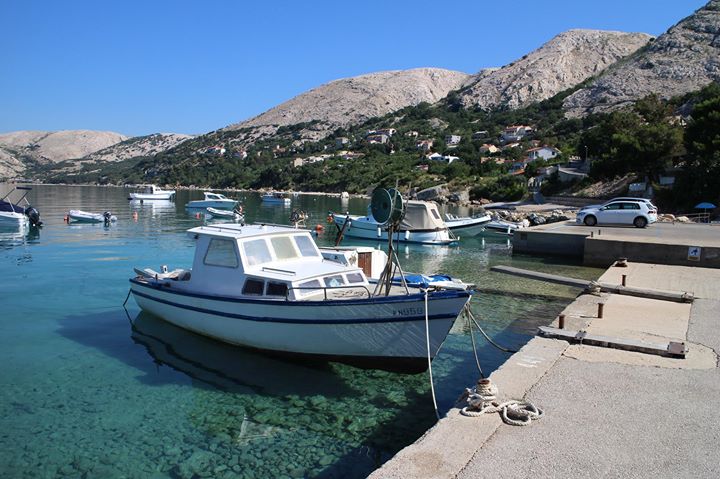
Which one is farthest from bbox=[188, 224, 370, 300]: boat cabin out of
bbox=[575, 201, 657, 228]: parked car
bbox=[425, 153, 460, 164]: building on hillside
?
bbox=[425, 153, 460, 164]: building on hillside

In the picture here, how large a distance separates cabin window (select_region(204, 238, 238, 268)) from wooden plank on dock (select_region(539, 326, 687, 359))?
6.92 m

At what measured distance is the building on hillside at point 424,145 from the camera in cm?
14538

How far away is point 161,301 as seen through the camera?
1365 cm

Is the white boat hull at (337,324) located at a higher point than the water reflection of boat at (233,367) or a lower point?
higher

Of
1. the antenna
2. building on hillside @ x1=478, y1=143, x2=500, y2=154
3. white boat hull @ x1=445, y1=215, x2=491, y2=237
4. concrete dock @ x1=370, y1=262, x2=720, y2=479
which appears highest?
building on hillside @ x1=478, y1=143, x2=500, y2=154

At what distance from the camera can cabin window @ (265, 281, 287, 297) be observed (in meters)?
11.1

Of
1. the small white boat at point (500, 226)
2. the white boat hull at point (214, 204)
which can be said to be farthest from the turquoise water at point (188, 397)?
the white boat hull at point (214, 204)

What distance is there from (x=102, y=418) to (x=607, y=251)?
71.4 ft

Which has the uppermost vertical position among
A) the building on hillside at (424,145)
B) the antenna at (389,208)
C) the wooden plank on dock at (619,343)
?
the building on hillside at (424,145)

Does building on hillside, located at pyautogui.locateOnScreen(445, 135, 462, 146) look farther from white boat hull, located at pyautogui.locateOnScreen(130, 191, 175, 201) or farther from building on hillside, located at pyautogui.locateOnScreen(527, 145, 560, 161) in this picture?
white boat hull, located at pyautogui.locateOnScreen(130, 191, 175, 201)

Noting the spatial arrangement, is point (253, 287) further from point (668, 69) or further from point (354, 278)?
point (668, 69)

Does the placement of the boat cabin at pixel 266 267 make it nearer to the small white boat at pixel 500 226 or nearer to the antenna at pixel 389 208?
the antenna at pixel 389 208

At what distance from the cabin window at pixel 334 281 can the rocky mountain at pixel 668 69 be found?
Answer: 132m

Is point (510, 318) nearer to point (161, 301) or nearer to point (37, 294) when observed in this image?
point (161, 301)
